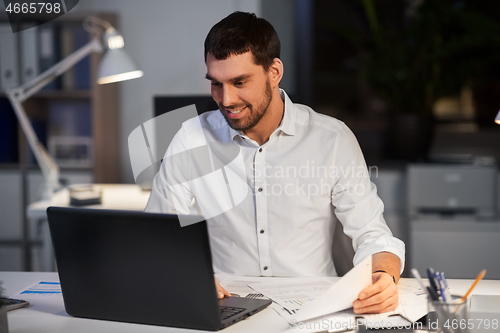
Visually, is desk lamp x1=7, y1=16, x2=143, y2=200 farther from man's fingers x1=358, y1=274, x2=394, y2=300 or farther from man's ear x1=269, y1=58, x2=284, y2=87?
man's fingers x1=358, y1=274, x2=394, y2=300

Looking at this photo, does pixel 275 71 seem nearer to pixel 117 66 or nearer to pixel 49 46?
pixel 117 66

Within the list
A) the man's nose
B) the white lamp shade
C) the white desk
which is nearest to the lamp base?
the white desk

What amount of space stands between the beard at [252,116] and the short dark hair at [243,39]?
0.08 metres

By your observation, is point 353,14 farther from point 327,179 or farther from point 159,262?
point 159,262

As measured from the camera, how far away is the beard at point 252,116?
153 cm

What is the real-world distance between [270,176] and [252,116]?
0.62ft

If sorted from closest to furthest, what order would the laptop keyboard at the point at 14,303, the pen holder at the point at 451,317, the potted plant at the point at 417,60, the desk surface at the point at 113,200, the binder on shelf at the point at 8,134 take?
the pen holder at the point at 451,317 → the laptop keyboard at the point at 14,303 → the desk surface at the point at 113,200 → the potted plant at the point at 417,60 → the binder on shelf at the point at 8,134

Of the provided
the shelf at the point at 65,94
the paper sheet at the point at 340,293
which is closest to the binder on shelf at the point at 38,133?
the shelf at the point at 65,94

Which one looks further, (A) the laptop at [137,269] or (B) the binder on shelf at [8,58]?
(B) the binder on shelf at [8,58]

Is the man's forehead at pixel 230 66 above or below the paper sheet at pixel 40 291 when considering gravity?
above

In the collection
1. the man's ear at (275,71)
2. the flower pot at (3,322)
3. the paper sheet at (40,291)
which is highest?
the man's ear at (275,71)

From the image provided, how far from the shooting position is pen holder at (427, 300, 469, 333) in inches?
36.2

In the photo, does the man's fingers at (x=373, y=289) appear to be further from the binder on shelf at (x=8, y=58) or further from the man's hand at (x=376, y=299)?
the binder on shelf at (x=8, y=58)

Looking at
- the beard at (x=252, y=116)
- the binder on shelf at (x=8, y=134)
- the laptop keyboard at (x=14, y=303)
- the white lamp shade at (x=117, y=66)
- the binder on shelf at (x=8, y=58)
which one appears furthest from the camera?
the binder on shelf at (x=8, y=134)
